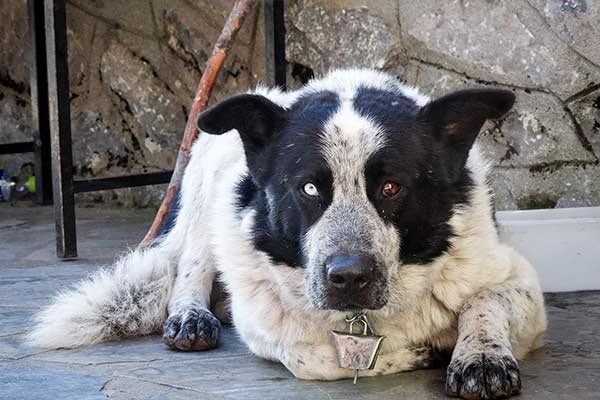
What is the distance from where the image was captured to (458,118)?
260 centimetres

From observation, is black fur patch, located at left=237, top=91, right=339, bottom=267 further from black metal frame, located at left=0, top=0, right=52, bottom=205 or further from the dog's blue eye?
black metal frame, located at left=0, top=0, right=52, bottom=205

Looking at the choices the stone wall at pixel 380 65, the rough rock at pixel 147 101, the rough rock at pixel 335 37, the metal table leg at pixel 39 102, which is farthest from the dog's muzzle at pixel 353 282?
the metal table leg at pixel 39 102

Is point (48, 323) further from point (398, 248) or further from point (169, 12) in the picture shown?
point (169, 12)

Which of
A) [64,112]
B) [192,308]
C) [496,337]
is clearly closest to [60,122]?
[64,112]

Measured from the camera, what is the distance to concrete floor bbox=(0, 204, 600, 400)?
2486mm

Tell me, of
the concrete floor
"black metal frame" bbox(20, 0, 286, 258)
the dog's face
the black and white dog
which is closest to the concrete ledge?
the concrete floor

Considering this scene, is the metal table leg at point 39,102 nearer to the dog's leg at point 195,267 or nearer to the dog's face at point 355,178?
the dog's leg at point 195,267

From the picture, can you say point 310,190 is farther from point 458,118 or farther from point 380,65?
point 380,65

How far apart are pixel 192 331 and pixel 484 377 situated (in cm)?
95

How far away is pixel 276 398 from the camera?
2.46 metres

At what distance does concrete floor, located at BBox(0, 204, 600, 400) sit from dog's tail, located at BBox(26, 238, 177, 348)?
0.17 feet

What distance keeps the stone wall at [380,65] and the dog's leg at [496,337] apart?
1.58 meters

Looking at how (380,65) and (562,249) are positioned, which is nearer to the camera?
(562,249)

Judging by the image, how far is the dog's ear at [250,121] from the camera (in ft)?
8.51
